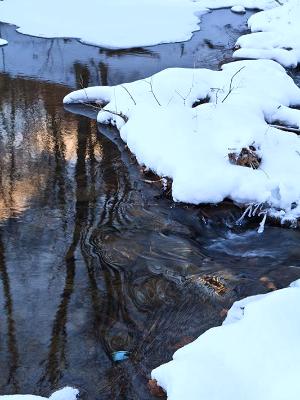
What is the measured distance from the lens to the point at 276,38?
13844 mm

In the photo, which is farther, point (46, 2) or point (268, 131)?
point (46, 2)

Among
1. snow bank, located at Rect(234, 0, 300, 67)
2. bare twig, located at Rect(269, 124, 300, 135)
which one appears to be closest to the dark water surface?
bare twig, located at Rect(269, 124, 300, 135)

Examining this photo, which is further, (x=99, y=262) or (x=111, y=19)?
(x=111, y=19)

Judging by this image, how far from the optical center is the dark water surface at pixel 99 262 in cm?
404

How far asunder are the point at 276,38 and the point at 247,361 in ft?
39.8

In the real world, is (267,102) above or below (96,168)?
above

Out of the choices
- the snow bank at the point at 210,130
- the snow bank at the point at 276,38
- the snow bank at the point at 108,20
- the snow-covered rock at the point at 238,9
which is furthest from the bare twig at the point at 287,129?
the snow-covered rock at the point at 238,9

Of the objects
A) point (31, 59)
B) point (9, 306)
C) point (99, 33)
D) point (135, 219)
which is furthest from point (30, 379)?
point (99, 33)

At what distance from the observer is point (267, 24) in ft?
52.2

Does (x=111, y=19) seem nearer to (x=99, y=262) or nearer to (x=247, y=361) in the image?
(x=99, y=262)

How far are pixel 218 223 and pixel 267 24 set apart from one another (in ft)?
38.5

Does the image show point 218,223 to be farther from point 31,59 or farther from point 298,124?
point 31,59

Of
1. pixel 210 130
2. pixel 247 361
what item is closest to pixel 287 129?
pixel 210 130

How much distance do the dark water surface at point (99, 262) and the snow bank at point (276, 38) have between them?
5.84m
